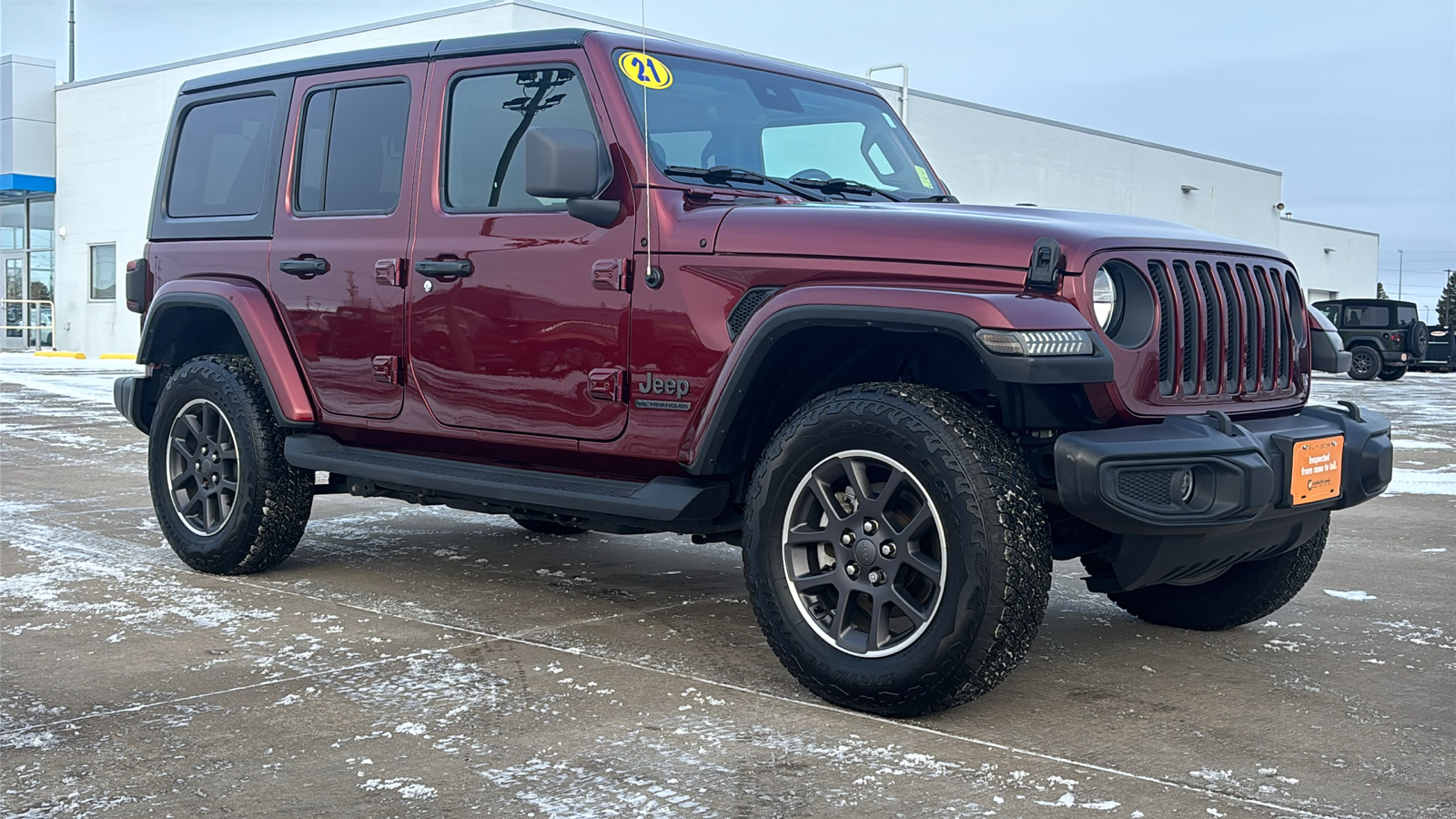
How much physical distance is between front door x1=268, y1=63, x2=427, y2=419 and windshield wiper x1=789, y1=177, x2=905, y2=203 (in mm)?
1470

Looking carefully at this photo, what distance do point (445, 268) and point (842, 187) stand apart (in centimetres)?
141

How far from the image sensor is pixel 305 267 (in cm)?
543

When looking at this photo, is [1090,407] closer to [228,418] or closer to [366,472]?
[366,472]

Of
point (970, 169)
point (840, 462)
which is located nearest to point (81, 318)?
point (970, 169)

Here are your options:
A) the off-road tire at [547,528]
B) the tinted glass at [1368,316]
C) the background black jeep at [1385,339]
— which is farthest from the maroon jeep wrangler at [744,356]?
the tinted glass at [1368,316]

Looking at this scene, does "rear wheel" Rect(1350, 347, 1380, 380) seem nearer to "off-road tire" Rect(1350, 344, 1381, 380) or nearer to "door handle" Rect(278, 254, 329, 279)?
"off-road tire" Rect(1350, 344, 1381, 380)

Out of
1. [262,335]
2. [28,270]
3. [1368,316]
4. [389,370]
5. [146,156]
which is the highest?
[146,156]

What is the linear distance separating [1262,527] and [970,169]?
30593 millimetres

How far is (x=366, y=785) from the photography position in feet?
10.5

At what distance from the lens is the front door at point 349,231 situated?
5.16 meters

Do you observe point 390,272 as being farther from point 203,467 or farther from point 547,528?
point 547,528

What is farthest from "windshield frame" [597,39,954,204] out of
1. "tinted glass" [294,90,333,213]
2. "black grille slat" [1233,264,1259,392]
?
"tinted glass" [294,90,333,213]

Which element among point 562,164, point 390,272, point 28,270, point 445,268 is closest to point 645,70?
point 562,164

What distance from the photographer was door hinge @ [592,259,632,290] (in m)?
4.41
